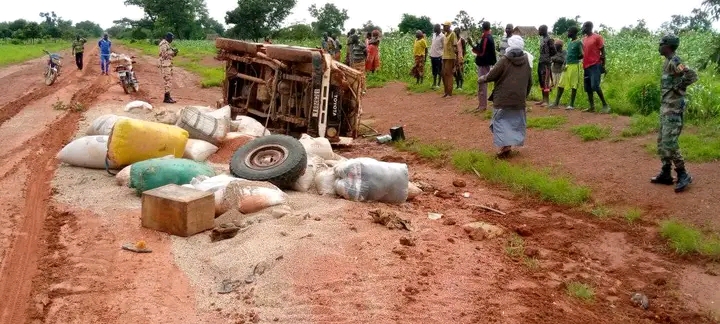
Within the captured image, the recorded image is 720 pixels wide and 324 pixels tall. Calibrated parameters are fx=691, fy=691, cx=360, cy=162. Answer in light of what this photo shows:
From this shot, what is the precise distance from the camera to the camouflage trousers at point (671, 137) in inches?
288

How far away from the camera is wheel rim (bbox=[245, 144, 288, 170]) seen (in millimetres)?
7809

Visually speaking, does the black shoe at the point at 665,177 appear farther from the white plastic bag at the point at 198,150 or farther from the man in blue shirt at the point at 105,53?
the man in blue shirt at the point at 105,53

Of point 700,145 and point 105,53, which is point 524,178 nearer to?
point 700,145

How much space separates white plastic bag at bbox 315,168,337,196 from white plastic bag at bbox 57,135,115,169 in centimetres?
275

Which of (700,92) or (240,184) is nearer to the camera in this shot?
(240,184)

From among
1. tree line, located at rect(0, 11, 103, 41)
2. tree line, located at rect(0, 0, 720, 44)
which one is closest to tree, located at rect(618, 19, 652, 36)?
tree line, located at rect(0, 0, 720, 44)

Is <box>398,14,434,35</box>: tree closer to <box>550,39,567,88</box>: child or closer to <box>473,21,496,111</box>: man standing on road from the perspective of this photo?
<box>550,39,567,88</box>: child

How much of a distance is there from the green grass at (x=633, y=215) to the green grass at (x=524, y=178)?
0.61 meters

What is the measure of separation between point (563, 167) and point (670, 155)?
176 cm

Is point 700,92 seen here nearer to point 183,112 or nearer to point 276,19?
point 183,112

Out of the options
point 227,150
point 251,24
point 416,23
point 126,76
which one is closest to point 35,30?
point 251,24

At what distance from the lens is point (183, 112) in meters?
9.90

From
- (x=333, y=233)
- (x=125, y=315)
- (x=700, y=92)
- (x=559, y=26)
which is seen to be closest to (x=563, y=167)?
(x=700, y=92)

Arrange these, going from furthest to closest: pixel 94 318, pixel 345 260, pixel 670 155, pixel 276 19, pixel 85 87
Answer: pixel 276 19, pixel 85 87, pixel 670 155, pixel 345 260, pixel 94 318
